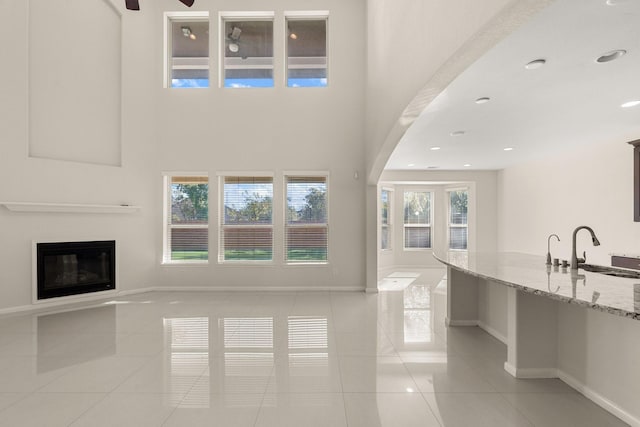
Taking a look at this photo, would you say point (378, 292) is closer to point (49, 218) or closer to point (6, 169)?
point (49, 218)

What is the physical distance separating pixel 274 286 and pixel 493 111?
469cm

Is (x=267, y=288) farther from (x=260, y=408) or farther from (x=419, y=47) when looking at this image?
(x=419, y=47)

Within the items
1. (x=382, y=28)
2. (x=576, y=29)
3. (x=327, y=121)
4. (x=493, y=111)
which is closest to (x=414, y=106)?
(x=576, y=29)

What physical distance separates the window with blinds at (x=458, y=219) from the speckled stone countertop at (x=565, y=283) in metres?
6.07

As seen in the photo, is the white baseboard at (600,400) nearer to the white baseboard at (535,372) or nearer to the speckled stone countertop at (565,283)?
the white baseboard at (535,372)

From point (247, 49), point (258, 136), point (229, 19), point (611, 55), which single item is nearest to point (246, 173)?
point (258, 136)

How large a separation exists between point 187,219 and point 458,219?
7082 mm

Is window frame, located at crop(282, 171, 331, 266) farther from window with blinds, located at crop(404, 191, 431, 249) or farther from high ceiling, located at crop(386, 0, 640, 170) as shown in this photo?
window with blinds, located at crop(404, 191, 431, 249)

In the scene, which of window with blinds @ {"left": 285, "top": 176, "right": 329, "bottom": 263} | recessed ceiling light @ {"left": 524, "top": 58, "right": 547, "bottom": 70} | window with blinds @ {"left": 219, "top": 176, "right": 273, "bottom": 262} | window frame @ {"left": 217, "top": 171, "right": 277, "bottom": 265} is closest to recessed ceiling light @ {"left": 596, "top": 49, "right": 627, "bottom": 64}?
recessed ceiling light @ {"left": 524, "top": 58, "right": 547, "bottom": 70}

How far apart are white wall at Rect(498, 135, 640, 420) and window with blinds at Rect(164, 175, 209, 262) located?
5.87 m

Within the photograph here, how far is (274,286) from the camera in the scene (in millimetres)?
6633

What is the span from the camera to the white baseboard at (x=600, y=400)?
2.19 m

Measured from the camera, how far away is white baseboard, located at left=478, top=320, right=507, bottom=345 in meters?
3.75

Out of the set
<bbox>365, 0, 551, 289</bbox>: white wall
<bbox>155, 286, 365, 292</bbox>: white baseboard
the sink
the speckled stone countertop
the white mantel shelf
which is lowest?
<bbox>155, 286, 365, 292</bbox>: white baseboard
